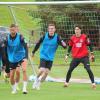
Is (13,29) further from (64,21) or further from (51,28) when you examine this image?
(64,21)

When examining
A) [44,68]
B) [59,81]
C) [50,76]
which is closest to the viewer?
[44,68]

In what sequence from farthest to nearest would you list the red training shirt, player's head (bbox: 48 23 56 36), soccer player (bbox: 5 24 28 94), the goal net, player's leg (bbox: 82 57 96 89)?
1. the goal net
2. the red training shirt
3. player's leg (bbox: 82 57 96 89)
4. player's head (bbox: 48 23 56 36)
5. soccer player (bbox: 5 24 28 94)

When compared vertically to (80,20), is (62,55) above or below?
below

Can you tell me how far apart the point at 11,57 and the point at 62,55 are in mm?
5385

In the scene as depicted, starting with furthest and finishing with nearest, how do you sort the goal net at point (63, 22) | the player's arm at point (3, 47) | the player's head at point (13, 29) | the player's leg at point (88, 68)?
the goal net at point (63, 22)
the player's leg at point (88, 68)
the player's arm at point (3, 47)
the player's head at point (13, 29)

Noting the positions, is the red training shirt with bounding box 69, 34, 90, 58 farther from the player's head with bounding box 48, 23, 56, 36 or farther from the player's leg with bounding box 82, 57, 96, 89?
the player's head with bounding box 48, 23, 56, 36

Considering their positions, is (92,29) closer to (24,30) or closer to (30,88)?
(24,30)

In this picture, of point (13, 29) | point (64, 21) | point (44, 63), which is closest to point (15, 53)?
point (13, 29)

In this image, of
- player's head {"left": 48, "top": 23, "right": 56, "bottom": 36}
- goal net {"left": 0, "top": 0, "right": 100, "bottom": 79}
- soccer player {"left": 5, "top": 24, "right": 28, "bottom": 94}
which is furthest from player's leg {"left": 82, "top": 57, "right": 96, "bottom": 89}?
goal net {"left": 0, "top": 0, "right": 100, "bottom": 79}

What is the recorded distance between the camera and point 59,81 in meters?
19.9

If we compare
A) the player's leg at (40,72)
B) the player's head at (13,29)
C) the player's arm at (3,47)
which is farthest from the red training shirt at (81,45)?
the player's head at (13,29)

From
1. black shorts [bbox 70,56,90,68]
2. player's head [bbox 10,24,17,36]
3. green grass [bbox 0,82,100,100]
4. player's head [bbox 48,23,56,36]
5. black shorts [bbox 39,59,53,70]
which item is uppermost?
player's head [bbox 10,24,17,36]

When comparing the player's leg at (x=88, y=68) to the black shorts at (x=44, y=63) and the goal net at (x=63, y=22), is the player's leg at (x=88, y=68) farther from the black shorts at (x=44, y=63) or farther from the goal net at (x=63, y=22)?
the goal net at (x=63, y=22)

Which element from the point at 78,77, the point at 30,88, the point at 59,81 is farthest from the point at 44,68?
the point at 78,77
